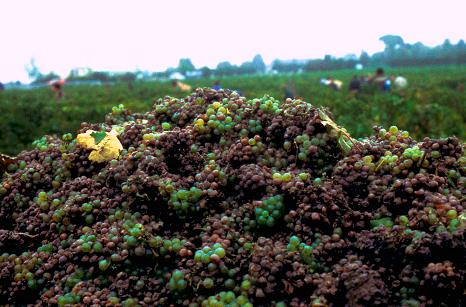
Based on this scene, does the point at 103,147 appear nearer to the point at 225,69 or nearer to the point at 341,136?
the point at 341,136

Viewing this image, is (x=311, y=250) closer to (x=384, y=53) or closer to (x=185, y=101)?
(x=185, y=101)

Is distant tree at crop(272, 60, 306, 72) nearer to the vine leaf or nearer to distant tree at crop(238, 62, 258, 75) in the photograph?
distant tree at crop(238, 62, 258, 75)

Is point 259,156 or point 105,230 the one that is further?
point 259,156

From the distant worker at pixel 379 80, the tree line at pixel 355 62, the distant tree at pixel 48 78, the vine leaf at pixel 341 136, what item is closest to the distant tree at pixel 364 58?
the tree line at pixel 355 62

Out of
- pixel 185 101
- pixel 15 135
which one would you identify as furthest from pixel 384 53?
pixel 185 101

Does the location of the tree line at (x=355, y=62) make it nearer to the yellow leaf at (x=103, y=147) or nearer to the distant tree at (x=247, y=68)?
the distant tree at (x=247, y=68)
